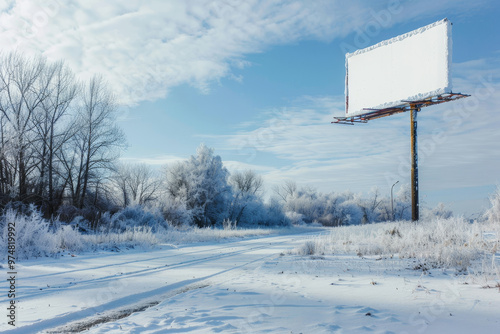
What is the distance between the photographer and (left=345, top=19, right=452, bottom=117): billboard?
1573 cm

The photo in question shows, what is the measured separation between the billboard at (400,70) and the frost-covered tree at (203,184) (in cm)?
2585

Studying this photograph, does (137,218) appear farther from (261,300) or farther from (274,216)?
(274,216)

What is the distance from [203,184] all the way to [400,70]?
29.7 meters

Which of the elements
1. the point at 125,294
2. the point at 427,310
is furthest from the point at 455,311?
the point at 125,294

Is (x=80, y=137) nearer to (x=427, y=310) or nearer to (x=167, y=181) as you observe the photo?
(x=167, y=181)

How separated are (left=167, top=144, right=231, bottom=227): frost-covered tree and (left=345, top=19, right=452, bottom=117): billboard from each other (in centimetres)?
2585

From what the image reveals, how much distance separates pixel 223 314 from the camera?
4.83 m

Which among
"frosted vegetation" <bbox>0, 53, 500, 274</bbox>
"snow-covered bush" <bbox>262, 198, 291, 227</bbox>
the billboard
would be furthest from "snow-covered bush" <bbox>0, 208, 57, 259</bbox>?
"snow-covered bush" <bbox>262, 198, 291, 227</bbox>

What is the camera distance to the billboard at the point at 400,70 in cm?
1573

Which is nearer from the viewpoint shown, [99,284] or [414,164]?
[99,284]

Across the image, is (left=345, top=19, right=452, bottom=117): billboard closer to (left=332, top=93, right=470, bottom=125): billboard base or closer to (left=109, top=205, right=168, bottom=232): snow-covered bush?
(left=332, top=93, right=470, bottom=125): billboard base

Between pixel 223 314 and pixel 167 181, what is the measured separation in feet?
134

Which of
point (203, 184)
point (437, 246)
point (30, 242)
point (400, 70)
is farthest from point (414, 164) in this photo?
point (203, 184)

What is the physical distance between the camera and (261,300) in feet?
18.2
